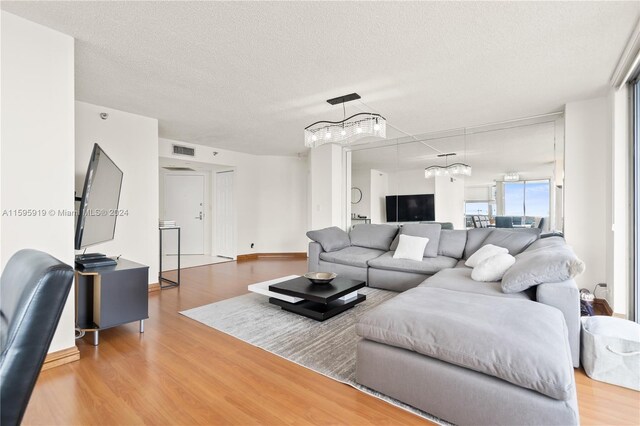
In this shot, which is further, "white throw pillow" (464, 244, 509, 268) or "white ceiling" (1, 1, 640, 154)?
"white throw pillow" (464, 244, 509, 268)

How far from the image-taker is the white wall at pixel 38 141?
198 centimetres

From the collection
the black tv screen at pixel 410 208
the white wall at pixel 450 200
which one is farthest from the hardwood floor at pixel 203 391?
the black tv screen at pixel 410 208

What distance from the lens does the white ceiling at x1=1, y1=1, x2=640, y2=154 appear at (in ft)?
6.31

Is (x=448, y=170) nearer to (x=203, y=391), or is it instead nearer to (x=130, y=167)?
(x=203, y=391)

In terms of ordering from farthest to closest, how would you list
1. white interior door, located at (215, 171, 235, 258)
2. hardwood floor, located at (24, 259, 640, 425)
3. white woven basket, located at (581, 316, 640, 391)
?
white interior door, located at (215, 171, 235, 258) < white woven basket, located at (581, 316, 640, 391) < hardwood floor, located at (24, 259, 640, 425)

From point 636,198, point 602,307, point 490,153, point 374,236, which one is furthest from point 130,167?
point 602,307

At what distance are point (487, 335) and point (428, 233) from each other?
2816 mm

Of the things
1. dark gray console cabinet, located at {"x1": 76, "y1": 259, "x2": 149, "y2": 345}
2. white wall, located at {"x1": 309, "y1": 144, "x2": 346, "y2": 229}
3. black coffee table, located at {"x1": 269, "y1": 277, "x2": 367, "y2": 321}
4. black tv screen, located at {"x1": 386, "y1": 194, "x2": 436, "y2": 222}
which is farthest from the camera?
white wall, located at {"x1": 309, "y1": 144, "x2": 346, "y2": 229}

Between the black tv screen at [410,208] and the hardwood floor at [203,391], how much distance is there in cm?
307

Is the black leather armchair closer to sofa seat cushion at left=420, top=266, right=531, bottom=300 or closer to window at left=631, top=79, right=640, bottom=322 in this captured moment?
sofa seat cushion at left=420, top=266, right=531, bottom=300

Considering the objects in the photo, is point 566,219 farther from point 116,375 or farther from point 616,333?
point 116,375

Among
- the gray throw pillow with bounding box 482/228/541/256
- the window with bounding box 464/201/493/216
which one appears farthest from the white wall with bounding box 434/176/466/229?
the gray throw pillow with bounding box 482/228/541/256

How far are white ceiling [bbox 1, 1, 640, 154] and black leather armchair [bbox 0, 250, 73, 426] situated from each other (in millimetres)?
1811

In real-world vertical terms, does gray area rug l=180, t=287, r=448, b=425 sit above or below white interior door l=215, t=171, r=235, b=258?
below
